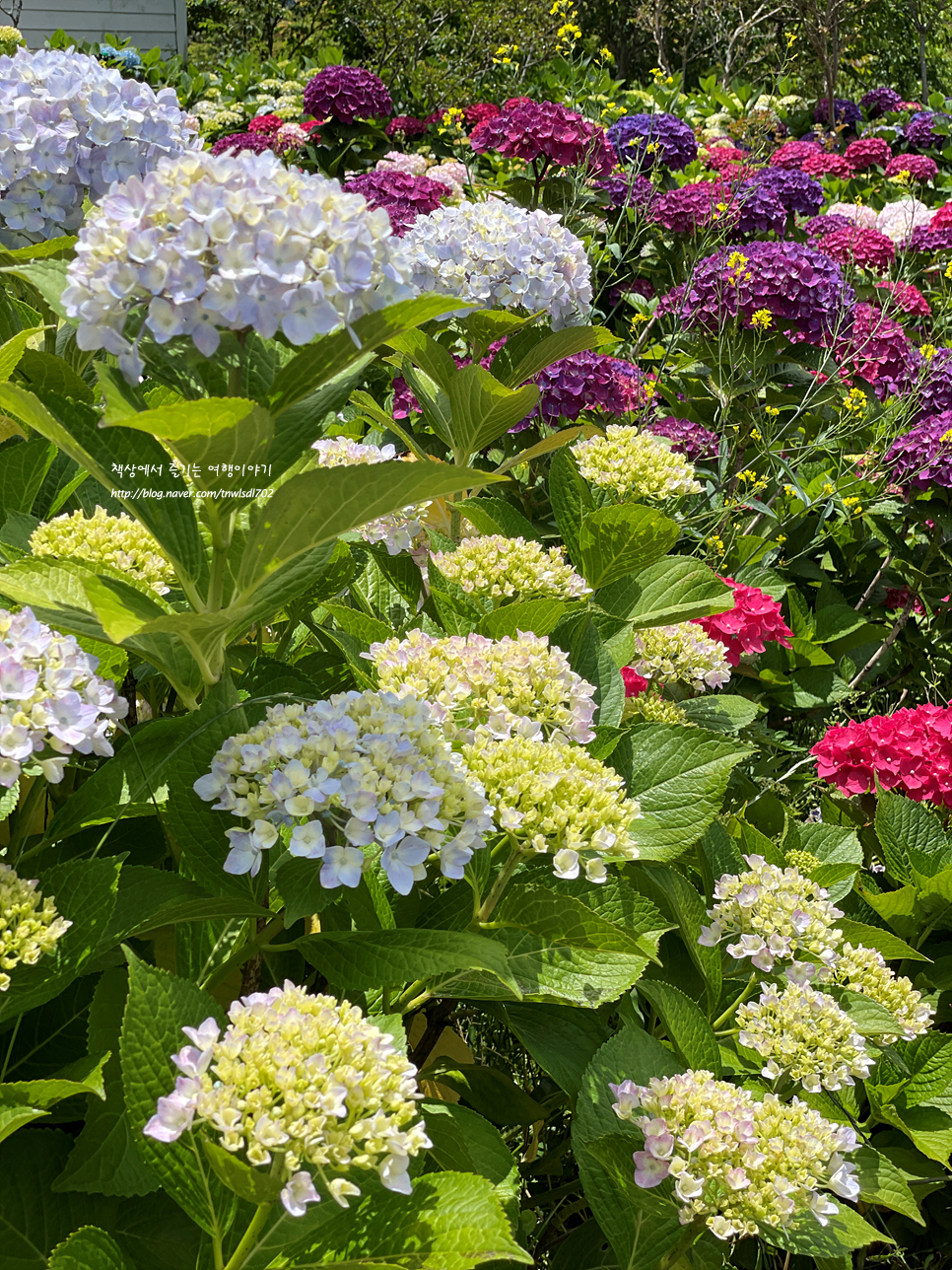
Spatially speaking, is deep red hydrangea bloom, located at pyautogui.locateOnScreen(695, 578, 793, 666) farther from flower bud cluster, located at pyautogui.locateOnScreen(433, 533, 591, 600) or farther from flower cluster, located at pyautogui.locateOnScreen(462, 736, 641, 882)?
flower cluster, located at pyautogui.locateOnScreen(462, 736, 641, 882)

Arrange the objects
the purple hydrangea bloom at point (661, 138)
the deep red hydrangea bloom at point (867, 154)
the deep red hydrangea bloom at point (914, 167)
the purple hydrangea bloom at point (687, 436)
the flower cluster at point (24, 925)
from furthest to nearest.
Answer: the deep red hydrangea bloom at point (867, 154), the deep red hydrangea bloom at point (914, 167), the purple hydrangea bloom at point (661, 138), the purple hydrangea bloom at point (687, 436), the flower cluster at point (24, 925)

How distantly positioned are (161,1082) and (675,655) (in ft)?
4.69

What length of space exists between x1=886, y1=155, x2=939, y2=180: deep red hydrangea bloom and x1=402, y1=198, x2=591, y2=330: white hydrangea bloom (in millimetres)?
5644

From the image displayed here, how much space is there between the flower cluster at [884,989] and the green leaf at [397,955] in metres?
0.71

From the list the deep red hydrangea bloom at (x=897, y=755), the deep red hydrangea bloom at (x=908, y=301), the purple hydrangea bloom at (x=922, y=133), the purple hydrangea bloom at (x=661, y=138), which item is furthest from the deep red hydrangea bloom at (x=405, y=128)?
the deep red hydrangea bloom at (x=897, y=755)

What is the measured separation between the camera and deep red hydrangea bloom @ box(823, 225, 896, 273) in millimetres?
4516

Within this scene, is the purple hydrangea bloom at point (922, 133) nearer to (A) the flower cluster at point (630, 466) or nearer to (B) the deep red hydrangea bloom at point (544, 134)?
(B) the deep red hydrangea bloom at point (544, 134)

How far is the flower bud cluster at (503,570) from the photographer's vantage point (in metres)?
1.51

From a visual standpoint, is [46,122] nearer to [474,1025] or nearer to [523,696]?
[523,696]

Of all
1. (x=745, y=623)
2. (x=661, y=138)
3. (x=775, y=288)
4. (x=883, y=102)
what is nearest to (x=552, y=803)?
(x=745, y=623)

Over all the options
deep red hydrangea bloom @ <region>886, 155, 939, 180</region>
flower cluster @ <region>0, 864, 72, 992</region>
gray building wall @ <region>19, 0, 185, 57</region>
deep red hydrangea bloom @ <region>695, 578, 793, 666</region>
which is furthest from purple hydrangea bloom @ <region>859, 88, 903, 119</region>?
flower cluster @ <region>0, 864, 72, 992</region>

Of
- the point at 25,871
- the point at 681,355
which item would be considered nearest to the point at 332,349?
the point at 25,871

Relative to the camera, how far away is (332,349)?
34.6 inches

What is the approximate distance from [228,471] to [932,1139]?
147 centimetres
